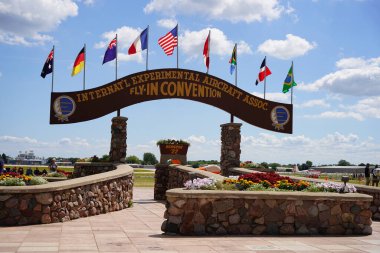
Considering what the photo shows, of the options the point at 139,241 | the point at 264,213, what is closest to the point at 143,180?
the point at 264,213

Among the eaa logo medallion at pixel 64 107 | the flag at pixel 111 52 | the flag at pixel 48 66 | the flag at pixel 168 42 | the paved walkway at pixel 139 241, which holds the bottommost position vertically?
the paved walkway at pixel 139 241

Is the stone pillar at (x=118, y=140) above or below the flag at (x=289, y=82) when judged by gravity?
below

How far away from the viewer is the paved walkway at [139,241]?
27.6 ft

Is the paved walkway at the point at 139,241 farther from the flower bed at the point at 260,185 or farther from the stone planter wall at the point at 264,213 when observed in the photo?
the flower bed at the point at 260,185

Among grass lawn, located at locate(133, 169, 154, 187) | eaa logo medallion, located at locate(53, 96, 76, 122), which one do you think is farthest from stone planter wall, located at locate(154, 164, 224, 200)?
grass lawn, located at locate(133, 169, 154, 187)

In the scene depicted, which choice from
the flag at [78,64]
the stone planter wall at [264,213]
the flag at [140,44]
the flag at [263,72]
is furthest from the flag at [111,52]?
the stone planter wall at [264,213]

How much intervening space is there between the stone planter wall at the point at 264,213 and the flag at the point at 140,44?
13.5 m

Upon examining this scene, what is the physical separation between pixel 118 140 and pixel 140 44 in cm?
509

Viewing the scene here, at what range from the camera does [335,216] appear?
11.0m

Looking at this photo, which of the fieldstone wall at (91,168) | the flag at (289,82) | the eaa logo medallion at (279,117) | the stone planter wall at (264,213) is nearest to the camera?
the stone planter wall at (264,213)

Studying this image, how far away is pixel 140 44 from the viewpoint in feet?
75.8

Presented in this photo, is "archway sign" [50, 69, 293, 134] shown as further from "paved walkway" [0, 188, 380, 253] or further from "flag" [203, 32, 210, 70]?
"paved walkway" [0, 188, 380, 253]

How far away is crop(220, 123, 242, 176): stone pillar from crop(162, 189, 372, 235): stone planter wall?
11.6m

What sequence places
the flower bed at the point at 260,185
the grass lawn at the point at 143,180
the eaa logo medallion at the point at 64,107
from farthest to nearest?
the grass lawn at the point at 143,180, the eaa logo medallion at the point at 64,107, the flower bed at the point at 260,185
